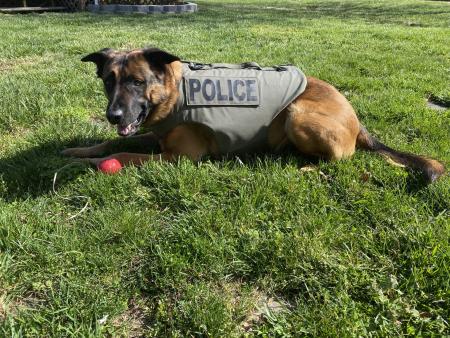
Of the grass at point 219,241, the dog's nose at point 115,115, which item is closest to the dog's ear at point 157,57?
the dog's nose at point 115,115

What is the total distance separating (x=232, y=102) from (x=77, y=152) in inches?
61.2

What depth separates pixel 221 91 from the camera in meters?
3.58

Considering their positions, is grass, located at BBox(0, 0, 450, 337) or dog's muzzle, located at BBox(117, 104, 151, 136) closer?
grass, located at BBox(0, 0, 450, 337)

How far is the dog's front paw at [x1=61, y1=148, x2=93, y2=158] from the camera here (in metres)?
3.87

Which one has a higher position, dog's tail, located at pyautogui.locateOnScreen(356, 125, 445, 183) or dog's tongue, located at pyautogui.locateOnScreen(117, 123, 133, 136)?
dog's tongue, located at pyautogui.locateOnScreen(117, 123, 133, 136)

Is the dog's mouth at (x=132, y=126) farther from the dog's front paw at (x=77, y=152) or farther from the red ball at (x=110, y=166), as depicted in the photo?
the dog's front paw at (x=77, y=152)

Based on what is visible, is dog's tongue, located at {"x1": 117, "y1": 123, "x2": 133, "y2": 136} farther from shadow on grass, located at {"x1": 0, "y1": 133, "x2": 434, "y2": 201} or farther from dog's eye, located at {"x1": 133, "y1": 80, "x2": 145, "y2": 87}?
shadow on grass, located at {"x1": 0, "y1": 133, "x2": 434, "y2": 201}

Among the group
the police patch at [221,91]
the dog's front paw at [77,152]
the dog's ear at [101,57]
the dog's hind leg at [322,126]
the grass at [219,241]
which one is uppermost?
the dog's ear at [101,57]

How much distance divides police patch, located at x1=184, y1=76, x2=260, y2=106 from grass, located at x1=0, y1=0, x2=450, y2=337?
0.54 m

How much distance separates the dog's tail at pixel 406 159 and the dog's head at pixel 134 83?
6.08ft

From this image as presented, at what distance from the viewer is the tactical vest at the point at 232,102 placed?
353 cm

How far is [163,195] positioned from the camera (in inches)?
126

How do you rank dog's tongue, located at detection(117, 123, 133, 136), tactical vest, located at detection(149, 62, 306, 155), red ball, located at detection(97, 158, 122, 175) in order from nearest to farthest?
dog's tongue, located at detection(117, 123, 133, 136) → red ball, located at detection(97, 158, 122, 175) → tactical vest, located at detection(149, 62, 306, 155)

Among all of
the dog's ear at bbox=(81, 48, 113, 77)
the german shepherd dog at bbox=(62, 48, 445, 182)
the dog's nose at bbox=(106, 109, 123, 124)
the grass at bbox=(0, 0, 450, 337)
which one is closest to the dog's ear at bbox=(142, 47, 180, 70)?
the german shepherd dog at bbox=(62, 48, 445, 182)
